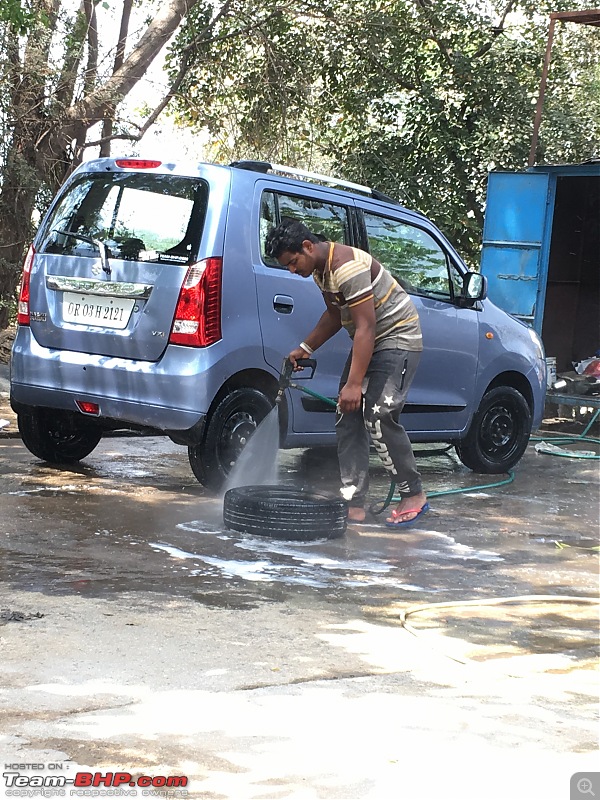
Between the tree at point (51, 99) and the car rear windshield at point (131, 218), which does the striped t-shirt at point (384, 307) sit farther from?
the tree at point (51, 99)

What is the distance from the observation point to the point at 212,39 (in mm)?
15586

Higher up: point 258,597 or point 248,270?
point 248,270

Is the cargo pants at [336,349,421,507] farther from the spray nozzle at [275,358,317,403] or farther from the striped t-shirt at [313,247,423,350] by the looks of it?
the spray nozzle at [275,358,317,403]

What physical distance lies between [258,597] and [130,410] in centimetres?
221

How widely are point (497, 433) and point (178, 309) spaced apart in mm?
3452

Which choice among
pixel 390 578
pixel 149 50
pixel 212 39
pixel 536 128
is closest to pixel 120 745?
pixel 390 578

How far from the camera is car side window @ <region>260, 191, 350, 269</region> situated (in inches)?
283

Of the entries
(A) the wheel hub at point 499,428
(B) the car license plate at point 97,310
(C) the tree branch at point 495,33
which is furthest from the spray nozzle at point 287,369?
(C) the tree branch at point 495,33

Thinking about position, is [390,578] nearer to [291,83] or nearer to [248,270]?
[248,270]

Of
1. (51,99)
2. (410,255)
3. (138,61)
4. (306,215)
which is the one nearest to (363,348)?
(306,215)

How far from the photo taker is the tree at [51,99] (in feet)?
41.7

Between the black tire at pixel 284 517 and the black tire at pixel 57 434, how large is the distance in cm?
167

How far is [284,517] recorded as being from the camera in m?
6.37

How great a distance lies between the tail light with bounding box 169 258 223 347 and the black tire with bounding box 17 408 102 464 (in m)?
1.23
